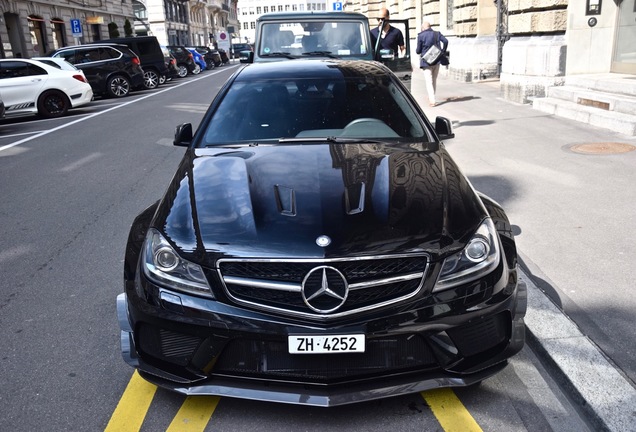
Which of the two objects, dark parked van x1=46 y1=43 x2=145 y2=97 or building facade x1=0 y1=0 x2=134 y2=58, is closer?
dark parked van x1=46 y1=43 x2=145 y2=97

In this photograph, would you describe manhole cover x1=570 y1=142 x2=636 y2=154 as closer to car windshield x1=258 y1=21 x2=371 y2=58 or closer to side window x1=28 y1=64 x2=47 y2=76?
car windshield x1=258 y1=21 x2=371 y2=58

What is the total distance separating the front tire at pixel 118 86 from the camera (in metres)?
23.4

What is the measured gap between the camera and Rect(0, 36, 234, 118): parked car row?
1680 cm

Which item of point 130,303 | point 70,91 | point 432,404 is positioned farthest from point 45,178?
point 70,91

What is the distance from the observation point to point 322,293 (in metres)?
2.81

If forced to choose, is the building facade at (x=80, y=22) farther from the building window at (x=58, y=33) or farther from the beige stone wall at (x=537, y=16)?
the beige stone wall at (x=537, y=16)

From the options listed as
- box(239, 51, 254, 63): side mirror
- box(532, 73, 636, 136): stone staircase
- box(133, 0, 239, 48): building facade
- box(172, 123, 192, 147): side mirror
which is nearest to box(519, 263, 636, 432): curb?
box(172, 123, 192, 147): side mirror

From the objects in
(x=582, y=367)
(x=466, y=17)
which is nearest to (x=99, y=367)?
(x=582, y=367)

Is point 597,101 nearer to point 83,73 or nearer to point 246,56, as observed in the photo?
point 246,56

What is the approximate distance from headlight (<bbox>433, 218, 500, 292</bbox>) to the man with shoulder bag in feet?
38.3

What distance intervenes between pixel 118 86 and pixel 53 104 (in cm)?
626

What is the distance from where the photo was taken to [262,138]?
4352 mm

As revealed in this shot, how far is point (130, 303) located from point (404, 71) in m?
10.5

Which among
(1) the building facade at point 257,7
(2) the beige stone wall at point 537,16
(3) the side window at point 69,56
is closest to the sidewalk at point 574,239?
(2) the beige stone wall at point 537,16
